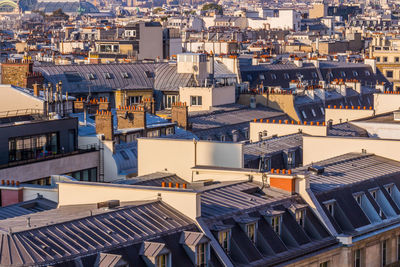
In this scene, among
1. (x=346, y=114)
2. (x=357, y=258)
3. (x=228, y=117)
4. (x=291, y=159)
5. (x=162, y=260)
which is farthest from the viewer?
(x=228, y=117)

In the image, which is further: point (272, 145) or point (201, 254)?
point (272, 145)

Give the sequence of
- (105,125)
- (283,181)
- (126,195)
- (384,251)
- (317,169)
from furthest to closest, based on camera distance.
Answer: (105,125), (317,169), (384,251), (283,181), (126,195)

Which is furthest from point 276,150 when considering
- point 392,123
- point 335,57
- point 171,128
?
point 335,57

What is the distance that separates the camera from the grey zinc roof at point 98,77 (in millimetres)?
95875

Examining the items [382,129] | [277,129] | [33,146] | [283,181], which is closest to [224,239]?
[283,181]

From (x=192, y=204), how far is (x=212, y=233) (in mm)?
1029

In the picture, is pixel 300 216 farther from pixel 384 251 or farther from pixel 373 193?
pixel 373 193

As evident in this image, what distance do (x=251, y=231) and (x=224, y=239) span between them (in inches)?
60.3

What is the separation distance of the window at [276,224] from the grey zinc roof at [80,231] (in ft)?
12.0

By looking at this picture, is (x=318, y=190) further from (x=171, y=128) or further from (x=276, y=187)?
(x=171, y=128)

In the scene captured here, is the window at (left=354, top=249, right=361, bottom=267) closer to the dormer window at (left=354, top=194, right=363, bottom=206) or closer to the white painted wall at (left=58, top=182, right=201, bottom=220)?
the dormer window at (left=354, top=194, right=363, bottom=206)

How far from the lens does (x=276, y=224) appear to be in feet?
140

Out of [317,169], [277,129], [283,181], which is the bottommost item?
[277,129]

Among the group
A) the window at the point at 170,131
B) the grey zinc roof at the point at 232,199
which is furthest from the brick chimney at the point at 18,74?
the grey zinc roof at the point at 232,199
